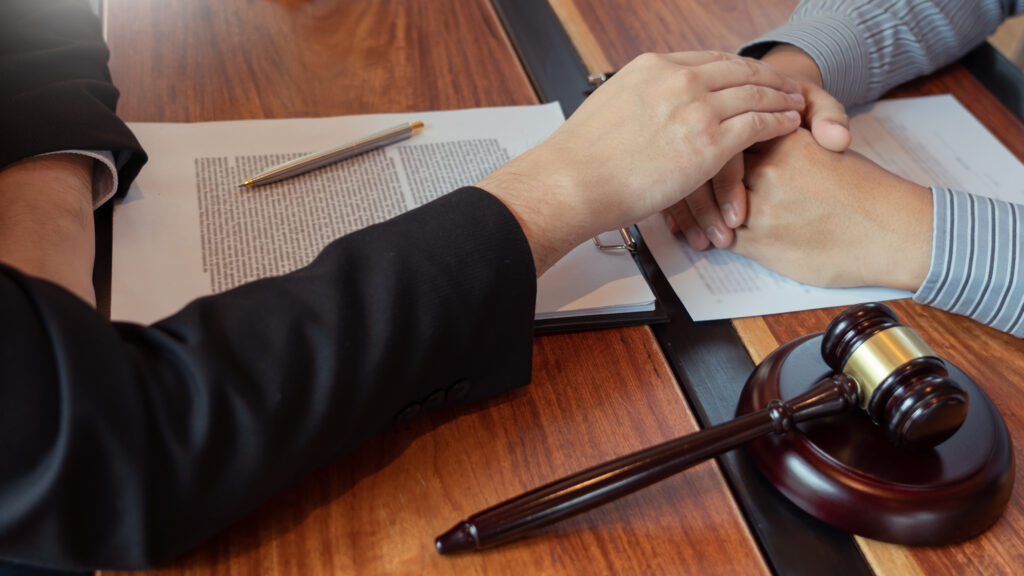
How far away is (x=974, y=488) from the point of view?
2.13ft

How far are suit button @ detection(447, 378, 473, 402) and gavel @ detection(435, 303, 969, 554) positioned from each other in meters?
0.13

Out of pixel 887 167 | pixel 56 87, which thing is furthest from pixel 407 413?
pixel 887 167

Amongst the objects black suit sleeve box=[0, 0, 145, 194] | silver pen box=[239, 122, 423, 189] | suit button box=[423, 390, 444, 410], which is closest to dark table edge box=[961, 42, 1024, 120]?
silver pen box=[239, 122, 423, 189]

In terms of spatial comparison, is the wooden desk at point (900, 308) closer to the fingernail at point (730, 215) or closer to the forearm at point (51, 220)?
the fingernail at point (730, 215)

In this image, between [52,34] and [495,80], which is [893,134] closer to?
[495,80]

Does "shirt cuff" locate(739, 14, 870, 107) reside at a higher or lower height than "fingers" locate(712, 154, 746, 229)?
higher

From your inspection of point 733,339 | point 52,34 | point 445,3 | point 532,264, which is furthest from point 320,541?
point 445,3

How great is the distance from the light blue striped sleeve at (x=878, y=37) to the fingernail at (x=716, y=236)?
Result: 0.36 m

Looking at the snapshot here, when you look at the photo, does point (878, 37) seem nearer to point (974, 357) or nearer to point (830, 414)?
point (974, 357)

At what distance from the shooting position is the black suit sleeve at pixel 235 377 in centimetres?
54

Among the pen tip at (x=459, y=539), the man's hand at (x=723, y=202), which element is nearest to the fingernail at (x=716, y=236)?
the man's hand at (x=723, y=202)

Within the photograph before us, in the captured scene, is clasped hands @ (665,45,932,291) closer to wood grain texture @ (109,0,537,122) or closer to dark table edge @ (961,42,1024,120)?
wood grain texture @ (109,0,537,122)

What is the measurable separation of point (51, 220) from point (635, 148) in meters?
0.57

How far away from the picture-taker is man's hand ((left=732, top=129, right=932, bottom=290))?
91cm
